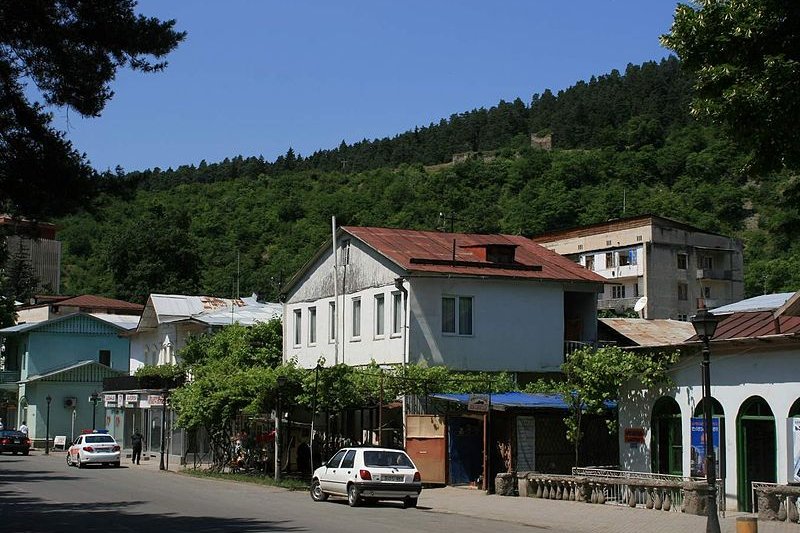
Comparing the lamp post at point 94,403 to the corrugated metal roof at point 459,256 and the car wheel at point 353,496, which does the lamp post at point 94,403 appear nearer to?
the corrugated metal roof at point 459,256

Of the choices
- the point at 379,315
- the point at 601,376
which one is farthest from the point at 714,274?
the point at 601,376

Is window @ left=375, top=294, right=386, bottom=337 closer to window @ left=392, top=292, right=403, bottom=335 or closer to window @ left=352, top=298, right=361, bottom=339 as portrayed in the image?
window @ left=392, top=292, right=403, bottom=335

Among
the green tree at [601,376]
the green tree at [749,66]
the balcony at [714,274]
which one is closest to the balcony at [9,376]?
the green tree at [601,376]

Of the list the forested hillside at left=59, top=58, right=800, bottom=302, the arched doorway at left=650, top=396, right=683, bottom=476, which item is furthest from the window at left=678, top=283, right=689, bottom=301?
the arched doorway at left=650, top=396, right=683, bottom=476

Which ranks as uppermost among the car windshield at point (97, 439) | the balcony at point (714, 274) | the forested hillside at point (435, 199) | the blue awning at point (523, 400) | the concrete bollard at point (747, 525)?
the forested hillside at point (435, 199)

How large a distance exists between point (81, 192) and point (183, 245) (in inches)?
3304

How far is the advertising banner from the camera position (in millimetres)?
25109

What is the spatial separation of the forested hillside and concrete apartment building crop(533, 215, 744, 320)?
15.1ft

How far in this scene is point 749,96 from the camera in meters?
15.3

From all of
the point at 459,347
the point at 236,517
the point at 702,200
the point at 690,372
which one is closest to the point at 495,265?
the point at 459,347

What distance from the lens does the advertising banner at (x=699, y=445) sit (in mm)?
25109

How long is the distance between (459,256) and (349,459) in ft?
49.0

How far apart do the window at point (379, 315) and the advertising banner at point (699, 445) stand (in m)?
16.2

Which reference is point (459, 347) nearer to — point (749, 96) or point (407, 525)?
point (407, 525)
